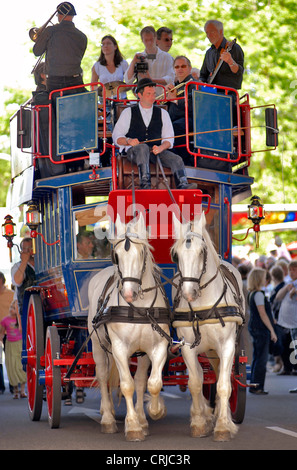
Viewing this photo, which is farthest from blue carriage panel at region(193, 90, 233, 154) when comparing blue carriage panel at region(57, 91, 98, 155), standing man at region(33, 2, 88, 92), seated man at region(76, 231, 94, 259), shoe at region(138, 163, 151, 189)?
standing man at region(33, 2, 88, 92)

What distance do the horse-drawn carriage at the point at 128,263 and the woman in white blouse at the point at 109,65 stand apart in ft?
7.17

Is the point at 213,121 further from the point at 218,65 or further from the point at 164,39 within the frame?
the point at 164,39

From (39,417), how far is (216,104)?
4.24 meters

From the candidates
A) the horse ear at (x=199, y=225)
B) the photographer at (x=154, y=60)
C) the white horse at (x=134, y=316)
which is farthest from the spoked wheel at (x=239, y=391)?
the photographer at (x=154, y=60)

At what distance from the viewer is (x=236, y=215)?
31.4 m

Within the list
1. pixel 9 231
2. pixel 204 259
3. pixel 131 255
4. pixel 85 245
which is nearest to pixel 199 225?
pixel 204 259

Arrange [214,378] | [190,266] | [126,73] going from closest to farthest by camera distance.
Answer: [190,266], [214,378], [126,73]

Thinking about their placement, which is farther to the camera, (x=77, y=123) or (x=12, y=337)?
(x=12, y=337)

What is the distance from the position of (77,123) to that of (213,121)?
5.21ft

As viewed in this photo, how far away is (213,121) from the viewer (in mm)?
11586

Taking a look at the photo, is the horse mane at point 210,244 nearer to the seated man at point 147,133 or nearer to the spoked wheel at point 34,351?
the seated man at point 147,133

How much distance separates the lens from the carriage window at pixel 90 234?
1146 centimetres
